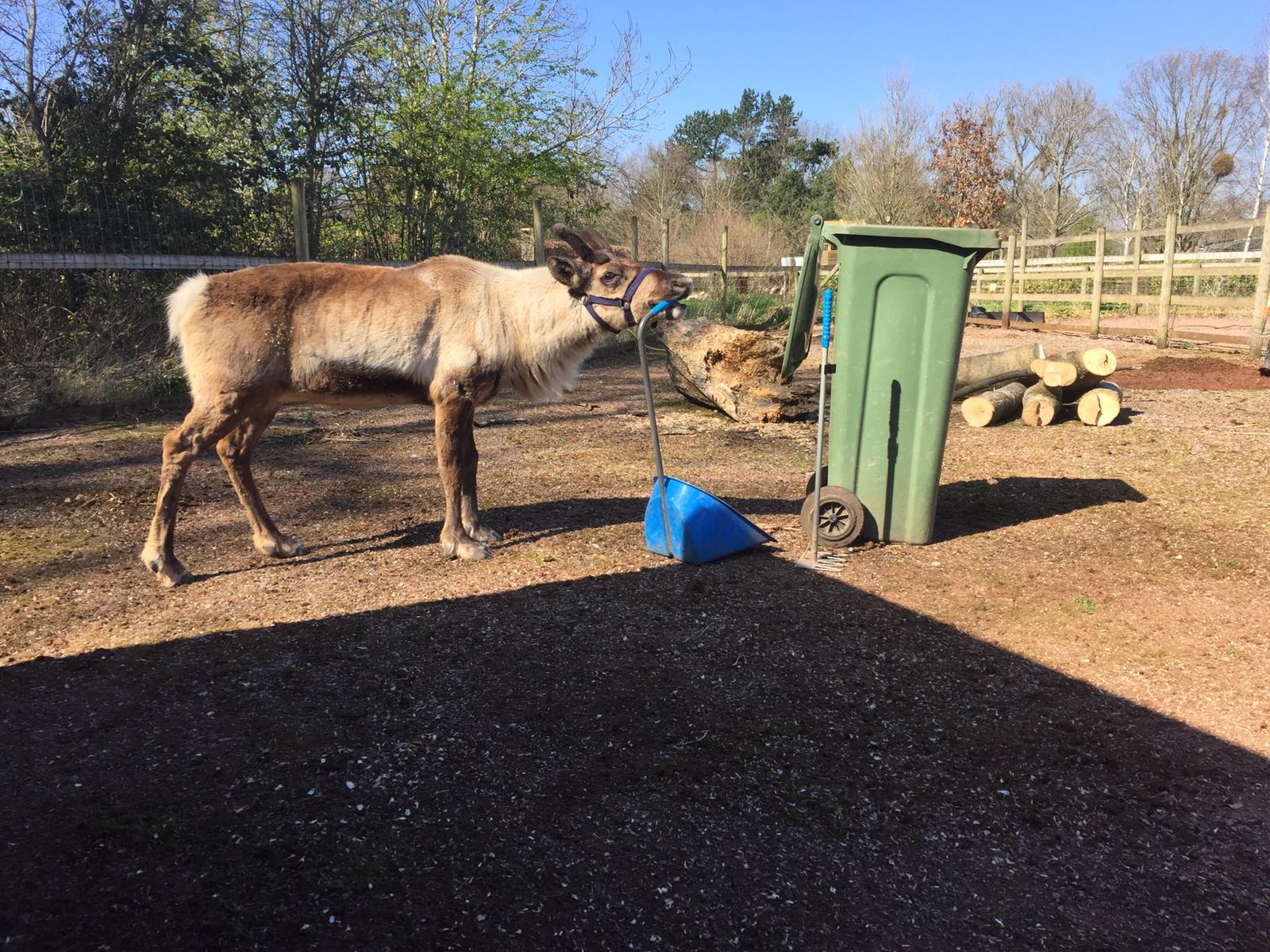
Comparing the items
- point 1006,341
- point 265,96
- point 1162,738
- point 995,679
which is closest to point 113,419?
point 265,96

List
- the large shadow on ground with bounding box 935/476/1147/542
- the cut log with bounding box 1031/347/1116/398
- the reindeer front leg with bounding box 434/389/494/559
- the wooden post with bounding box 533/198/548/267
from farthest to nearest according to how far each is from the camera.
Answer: the wooden post with bounding box 533/198/548/267 < the cut log with bounding box 1031/347/1116/398 < the large shadow on ground with bounding box 935/476/1147/542 < the reindeer front leg with bounding box 434/389/494/559

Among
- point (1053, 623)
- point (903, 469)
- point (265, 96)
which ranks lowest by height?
point (1053, 623)

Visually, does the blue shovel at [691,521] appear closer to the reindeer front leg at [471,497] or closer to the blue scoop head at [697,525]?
the blue scoop head at [697,525]

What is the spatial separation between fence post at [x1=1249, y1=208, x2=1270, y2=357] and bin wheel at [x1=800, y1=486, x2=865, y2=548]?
12.0 meters

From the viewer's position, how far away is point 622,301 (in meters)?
5.10

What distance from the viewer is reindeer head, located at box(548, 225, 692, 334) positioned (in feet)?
16.5

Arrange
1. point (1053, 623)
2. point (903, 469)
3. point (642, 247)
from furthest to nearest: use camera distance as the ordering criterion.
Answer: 1. point (642, 247)
2. point (903, 469)
3. point (1053, 623)

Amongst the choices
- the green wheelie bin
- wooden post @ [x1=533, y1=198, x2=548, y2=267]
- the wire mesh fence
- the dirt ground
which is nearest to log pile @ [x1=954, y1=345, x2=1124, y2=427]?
the dirt ground

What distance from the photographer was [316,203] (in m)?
11.9

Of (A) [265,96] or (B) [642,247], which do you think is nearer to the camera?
(A) [265,96]

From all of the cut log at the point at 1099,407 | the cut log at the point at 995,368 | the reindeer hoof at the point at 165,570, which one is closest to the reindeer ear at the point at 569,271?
the reindeer hoof at the point at 165,570

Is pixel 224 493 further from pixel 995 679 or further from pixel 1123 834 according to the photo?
pixel 1123 834

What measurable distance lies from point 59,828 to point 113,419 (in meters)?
7.63

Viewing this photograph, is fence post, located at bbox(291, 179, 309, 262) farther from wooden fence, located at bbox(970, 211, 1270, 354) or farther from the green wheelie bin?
wooden fence, located at bbox(970, 211, 1270, 354)
